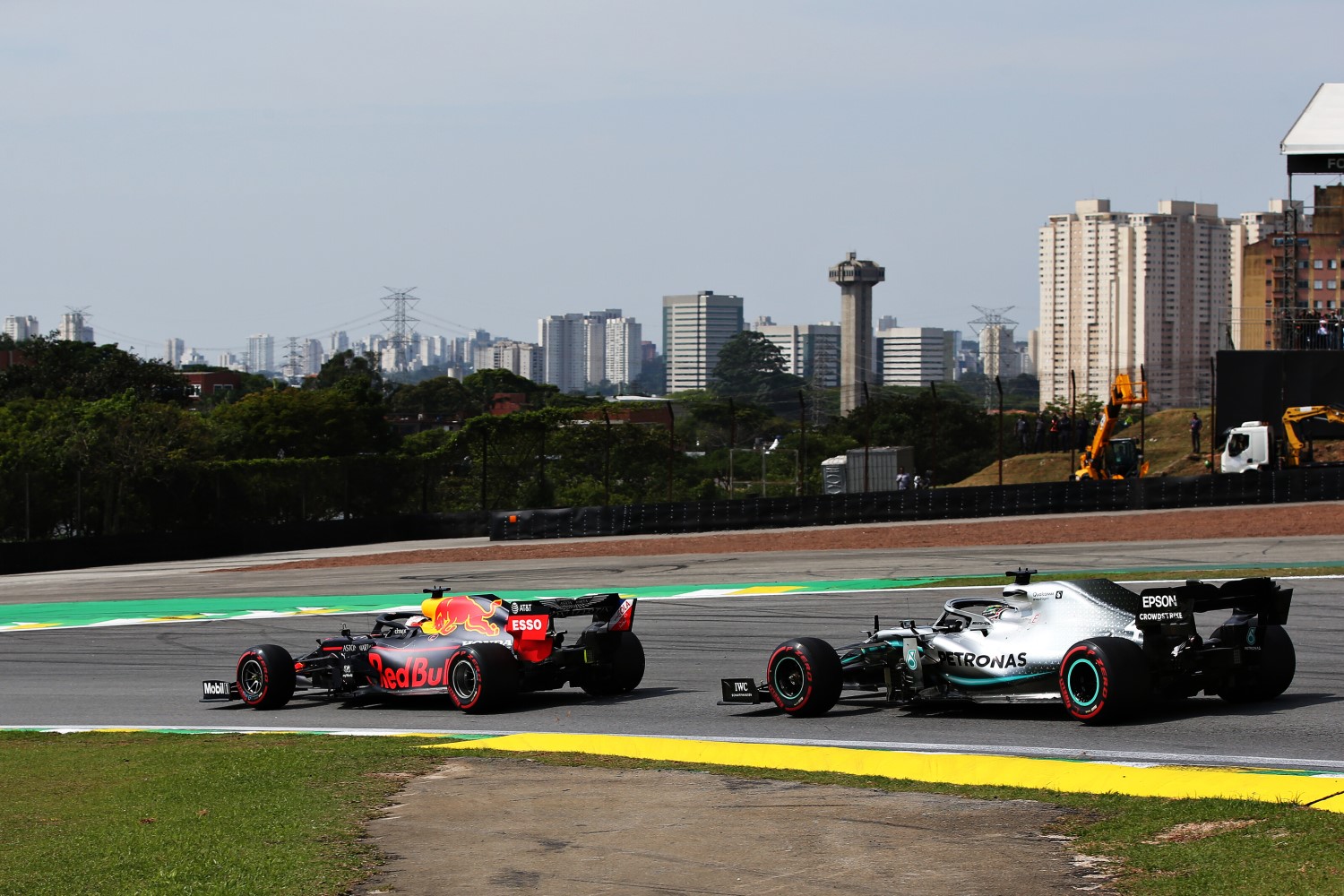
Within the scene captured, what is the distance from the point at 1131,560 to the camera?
29312 millimetres

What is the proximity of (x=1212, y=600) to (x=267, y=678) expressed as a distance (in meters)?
9.93

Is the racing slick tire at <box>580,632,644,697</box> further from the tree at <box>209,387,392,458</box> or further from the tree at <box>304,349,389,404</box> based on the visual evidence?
the tree at <box>304,349,389,404</box>

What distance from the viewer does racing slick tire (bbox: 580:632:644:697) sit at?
15164mm

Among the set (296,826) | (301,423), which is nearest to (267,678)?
(296,826)

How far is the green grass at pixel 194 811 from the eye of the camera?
7707mm

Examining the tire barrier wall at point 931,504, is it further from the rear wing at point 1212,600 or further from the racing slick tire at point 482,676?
the rear wing at point 1212,600

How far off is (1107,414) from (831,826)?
37.9 m

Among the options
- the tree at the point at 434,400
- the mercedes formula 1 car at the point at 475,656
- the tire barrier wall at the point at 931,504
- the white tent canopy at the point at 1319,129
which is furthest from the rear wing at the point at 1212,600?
the tree at the point at 434,400

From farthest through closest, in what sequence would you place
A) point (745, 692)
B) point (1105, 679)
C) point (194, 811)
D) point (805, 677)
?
point (745, 692)
point (805, 677)
point (1105, 679)
point (194, 811)

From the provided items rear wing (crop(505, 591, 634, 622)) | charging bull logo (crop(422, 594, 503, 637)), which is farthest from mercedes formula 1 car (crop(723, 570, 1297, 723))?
charging bull logo (crop(422, 594, 503, 637))

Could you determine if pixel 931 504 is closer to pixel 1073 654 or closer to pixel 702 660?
pixel 702 660

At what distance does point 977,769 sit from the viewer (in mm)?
10297

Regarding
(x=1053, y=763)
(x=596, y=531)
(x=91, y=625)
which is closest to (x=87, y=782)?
(x=1053, y=763)

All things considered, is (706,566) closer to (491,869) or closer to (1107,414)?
(1107,414)
